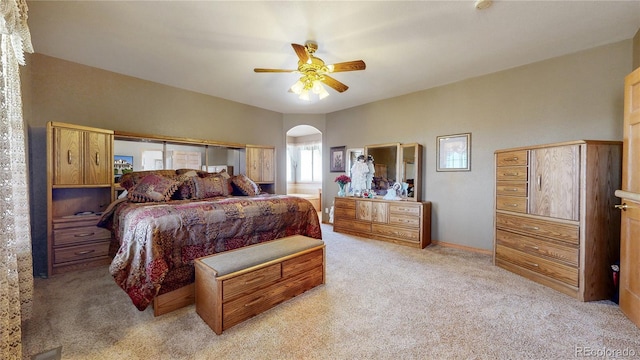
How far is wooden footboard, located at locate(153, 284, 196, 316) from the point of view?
6.38 ft

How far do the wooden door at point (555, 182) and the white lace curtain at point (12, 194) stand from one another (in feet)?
13.6

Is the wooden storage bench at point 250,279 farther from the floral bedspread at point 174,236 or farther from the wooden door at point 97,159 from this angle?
the wooden door at point 97,159

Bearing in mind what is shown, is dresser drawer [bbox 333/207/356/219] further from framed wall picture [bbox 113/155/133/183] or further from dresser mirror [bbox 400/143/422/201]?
framed wall picture [bbox 113/155/133/183]

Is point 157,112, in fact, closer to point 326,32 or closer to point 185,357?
point 326,32

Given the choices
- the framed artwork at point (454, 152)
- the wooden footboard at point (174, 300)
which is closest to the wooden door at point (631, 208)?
the framed artwork at point (454, 152)

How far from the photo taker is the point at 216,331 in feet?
5.66

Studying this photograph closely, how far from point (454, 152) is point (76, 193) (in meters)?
5.36

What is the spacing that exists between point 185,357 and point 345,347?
1019 millimetres

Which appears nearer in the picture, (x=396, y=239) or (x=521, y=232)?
(x=521, y=232)

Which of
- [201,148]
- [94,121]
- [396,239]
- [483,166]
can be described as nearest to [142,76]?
[94,121]

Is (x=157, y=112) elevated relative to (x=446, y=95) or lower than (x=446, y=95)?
lower

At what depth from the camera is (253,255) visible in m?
2.07

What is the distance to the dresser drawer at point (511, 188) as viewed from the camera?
2.76m

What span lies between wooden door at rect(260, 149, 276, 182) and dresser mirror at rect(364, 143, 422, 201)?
1913 millimetres
